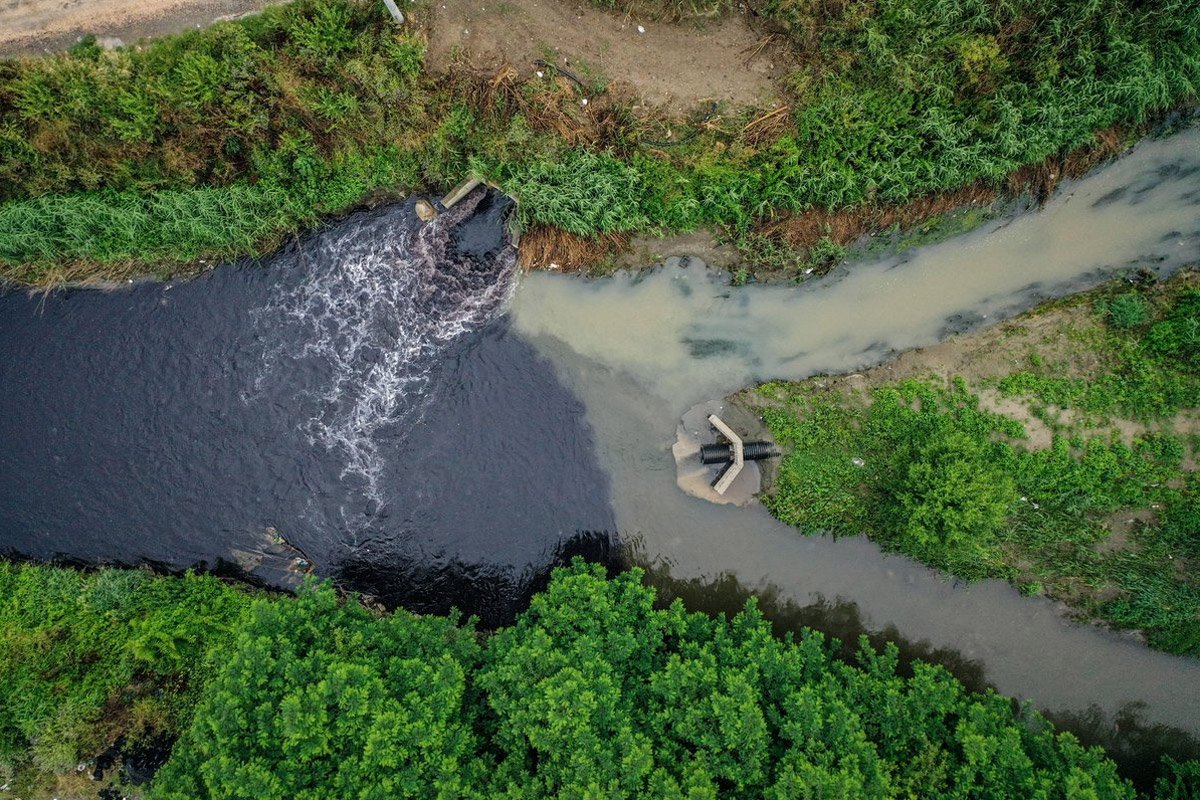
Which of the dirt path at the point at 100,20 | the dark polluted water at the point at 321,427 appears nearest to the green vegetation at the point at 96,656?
the dark polluted water at the point at 321,427

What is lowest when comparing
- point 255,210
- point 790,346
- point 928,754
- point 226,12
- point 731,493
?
point 928,754

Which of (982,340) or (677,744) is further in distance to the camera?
(982,340)

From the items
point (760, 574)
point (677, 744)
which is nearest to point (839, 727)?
point (677, 744)

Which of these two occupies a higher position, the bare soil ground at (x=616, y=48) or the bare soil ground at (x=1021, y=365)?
the bare soil ground at (x=616, y=48)

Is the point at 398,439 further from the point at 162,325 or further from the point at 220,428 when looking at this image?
the point at 162,325

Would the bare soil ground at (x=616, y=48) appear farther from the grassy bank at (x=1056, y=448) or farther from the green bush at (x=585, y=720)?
the green bush at (x=585, y=720)

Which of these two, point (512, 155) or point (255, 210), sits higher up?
point (512, 155)

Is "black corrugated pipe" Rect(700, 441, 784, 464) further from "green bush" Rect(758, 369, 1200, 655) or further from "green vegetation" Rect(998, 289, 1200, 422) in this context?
"green vegetation" Rect(998, 289, 1200, 422)
